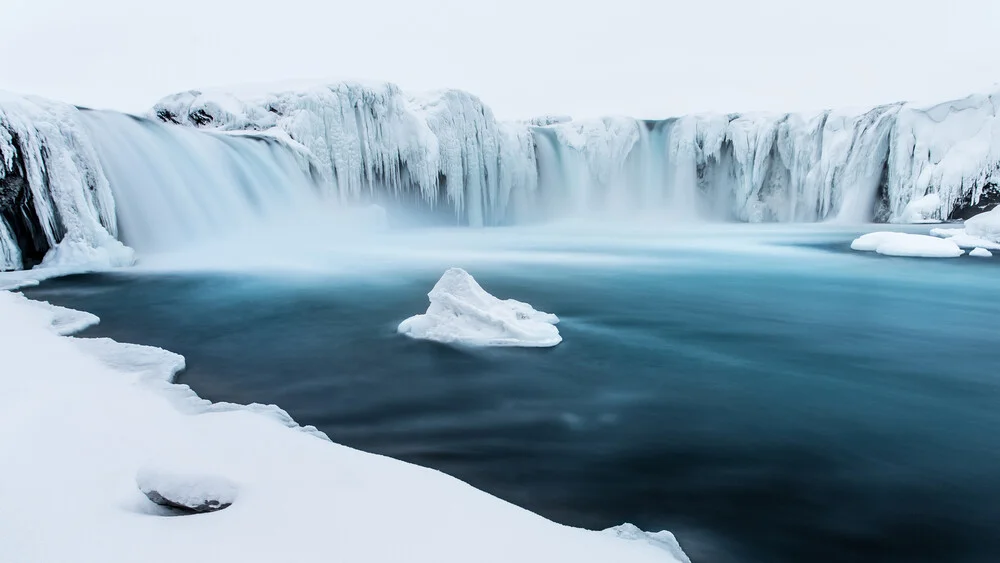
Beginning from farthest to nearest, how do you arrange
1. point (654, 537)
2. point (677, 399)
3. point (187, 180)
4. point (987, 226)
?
1. point (987, 226)
2. point (187, 180)
3. point (677, 399)
4. point (654, 537)

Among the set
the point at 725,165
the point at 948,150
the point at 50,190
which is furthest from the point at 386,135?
the point at 948,150

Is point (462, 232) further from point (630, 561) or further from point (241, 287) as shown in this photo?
point (630, 561)

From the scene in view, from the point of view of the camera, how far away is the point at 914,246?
1169cm

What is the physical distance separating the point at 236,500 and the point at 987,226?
637 inches

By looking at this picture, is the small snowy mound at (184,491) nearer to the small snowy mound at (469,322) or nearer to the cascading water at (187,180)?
the small snowy mound at (469,322)

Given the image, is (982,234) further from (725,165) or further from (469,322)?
(469,322)

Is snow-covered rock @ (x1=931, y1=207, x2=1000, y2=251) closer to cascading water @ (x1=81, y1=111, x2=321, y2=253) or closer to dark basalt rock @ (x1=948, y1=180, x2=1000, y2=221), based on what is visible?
dark basalt rock @ (x1=948, y1=180, x2=1000, y2=221)

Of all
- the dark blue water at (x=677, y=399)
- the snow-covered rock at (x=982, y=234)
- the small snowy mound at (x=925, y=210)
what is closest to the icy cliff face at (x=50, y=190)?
the dark blue water at (x=677, y=399)

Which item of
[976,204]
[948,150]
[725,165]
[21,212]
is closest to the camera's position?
[21,212]

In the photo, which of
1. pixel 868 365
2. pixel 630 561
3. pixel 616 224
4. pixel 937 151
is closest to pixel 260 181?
pixel 868 365

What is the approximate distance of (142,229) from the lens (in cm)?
1037

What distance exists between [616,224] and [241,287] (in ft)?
59.3

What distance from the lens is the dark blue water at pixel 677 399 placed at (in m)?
2.55

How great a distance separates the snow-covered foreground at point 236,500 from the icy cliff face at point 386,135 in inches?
525
